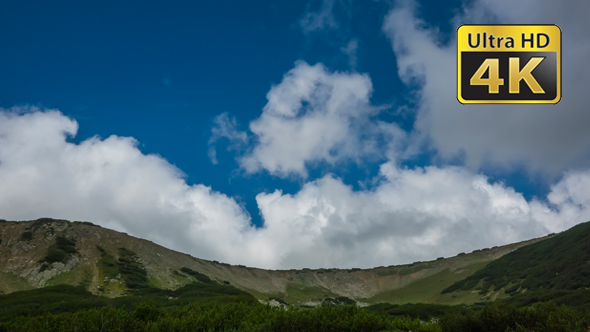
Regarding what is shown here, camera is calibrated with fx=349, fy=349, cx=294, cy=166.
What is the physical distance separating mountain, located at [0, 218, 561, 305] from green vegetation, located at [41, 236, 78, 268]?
0.45ft

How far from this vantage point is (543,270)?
182ft

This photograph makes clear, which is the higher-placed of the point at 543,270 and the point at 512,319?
the point at 543,270

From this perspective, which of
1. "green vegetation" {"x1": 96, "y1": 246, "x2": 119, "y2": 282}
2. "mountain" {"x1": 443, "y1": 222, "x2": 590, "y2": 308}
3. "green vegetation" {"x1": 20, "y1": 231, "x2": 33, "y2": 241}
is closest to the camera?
"mountain" {"x1": 443, "y1": 222, "x2": 590, "y2": 308}

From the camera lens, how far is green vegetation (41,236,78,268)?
58.8 m

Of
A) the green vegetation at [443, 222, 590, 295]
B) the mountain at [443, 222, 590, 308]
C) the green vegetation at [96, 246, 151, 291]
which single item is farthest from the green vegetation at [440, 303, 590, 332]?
the green vegetation at [96, 246, 151, 291]

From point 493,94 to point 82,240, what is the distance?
79.5 metres

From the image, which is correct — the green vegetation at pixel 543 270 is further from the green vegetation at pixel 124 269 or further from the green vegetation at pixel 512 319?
the green vegetation at pixel 124 269

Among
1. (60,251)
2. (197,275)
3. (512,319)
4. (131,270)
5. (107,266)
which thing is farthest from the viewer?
(197,275)

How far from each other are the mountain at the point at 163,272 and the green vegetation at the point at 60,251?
14 centimetres

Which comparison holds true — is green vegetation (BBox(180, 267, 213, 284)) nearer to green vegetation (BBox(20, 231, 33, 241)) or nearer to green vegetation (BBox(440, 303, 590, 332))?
green vegetation (BBox(20, 231, 33, 241))

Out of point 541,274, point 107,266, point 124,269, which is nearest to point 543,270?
point 541,274

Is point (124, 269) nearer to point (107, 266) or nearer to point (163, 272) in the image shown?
point (107, 266)

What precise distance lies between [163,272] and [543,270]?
68285 millimetres

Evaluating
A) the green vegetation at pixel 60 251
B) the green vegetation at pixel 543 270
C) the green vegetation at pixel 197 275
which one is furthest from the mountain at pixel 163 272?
the green vegetation at pixel 543 270
